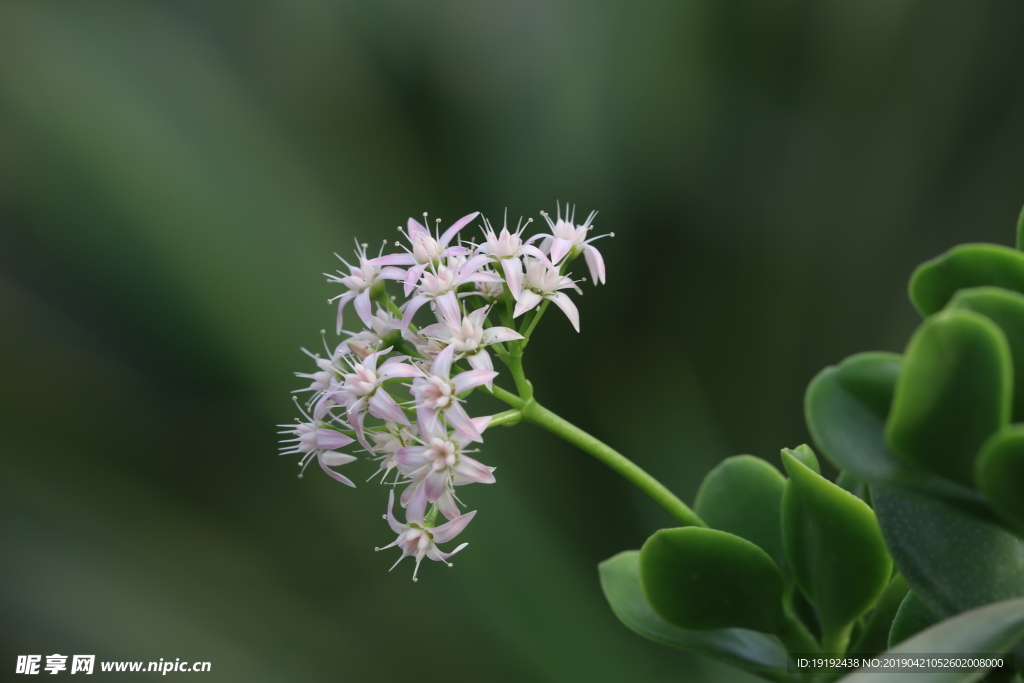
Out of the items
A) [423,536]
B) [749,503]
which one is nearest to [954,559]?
[749,503]

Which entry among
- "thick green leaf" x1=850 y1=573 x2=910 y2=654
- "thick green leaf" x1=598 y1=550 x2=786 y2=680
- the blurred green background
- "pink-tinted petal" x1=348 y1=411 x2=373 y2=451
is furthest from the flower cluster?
the blurred green background

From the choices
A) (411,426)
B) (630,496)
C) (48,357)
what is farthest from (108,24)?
(411,426)

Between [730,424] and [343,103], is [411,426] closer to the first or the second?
[730,424]

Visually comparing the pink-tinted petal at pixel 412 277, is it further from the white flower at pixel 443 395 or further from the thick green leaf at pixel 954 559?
the thick green leaf at pixel 954 559

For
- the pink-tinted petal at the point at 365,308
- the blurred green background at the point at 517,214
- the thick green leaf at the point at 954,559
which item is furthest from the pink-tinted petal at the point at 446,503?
the blurred green background at the point at 517,214

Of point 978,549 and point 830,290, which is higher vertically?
point 830,290

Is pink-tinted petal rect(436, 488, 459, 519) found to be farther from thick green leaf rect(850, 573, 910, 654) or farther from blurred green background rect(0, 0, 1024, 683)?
blurred green background rect(0, 0, 1024, 683)
